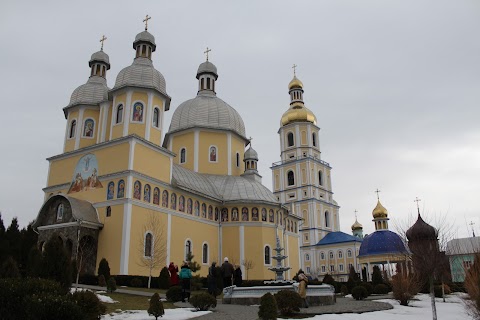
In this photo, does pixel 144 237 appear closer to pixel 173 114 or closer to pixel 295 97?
pixel 173 114

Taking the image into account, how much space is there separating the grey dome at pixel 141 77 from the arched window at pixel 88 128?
4286 mm

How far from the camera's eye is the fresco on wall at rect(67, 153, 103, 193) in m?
28.9

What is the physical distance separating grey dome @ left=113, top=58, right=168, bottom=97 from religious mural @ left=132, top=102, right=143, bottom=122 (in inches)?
54.7

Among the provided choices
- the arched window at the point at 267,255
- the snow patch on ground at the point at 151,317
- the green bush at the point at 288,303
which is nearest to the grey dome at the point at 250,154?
the arched window at the point at 267,255

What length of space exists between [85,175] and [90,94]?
7951 mm

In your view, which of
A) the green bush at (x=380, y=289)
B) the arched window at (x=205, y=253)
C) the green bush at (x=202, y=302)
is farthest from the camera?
the arched window at (x=205, y=253)

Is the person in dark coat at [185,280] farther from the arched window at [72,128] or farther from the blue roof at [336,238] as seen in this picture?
the blue roof at [336,238]

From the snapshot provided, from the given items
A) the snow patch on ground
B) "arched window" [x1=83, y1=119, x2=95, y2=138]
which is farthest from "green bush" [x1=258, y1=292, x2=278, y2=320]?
"arched window" [x1=83, y1=119, x2=95, y2=138]

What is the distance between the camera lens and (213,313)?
1322 cm

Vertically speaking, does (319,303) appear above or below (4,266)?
below

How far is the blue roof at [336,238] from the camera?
62.2 metres

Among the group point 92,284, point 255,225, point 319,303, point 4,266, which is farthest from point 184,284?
point 255,225

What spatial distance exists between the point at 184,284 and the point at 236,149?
1059 inches

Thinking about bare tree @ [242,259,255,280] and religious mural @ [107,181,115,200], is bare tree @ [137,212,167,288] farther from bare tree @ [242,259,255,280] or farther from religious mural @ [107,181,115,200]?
bare tree @ [242,259,255,280]
